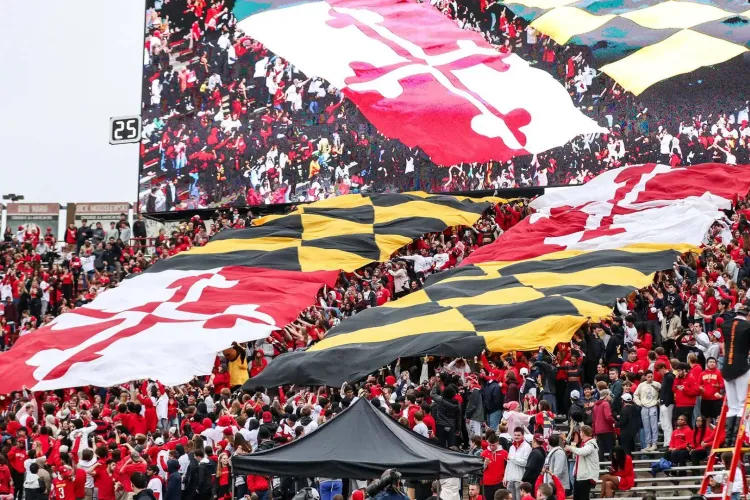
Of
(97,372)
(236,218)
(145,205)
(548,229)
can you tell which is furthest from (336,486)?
(145,205)

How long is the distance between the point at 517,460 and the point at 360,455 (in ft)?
10.4

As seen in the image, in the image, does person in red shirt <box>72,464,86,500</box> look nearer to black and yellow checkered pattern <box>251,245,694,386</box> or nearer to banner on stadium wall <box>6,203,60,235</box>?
black and yellow checkered pattern <box>251,245,694,386</box>

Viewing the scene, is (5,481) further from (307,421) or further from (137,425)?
(307,421)

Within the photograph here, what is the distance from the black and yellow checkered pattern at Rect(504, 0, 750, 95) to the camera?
A: 31.7 m

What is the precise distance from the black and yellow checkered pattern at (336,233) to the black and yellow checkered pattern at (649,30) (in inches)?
192

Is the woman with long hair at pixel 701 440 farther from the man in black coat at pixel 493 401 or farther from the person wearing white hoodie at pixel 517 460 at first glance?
the man in black coat at pixel 493 401

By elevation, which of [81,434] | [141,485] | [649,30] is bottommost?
[81,434]

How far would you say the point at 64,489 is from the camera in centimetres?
1952

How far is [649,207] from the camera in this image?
31078 millimetres

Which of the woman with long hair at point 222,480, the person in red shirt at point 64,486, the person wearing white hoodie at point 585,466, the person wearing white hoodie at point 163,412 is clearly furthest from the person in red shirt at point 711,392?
the person wearing white hoodie at point 163,412

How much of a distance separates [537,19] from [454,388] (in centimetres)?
1421

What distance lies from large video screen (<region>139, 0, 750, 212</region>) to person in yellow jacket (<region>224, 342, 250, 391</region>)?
11.1 m

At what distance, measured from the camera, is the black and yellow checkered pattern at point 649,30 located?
104ft

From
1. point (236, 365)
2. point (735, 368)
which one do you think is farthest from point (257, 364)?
point (735, 368)
